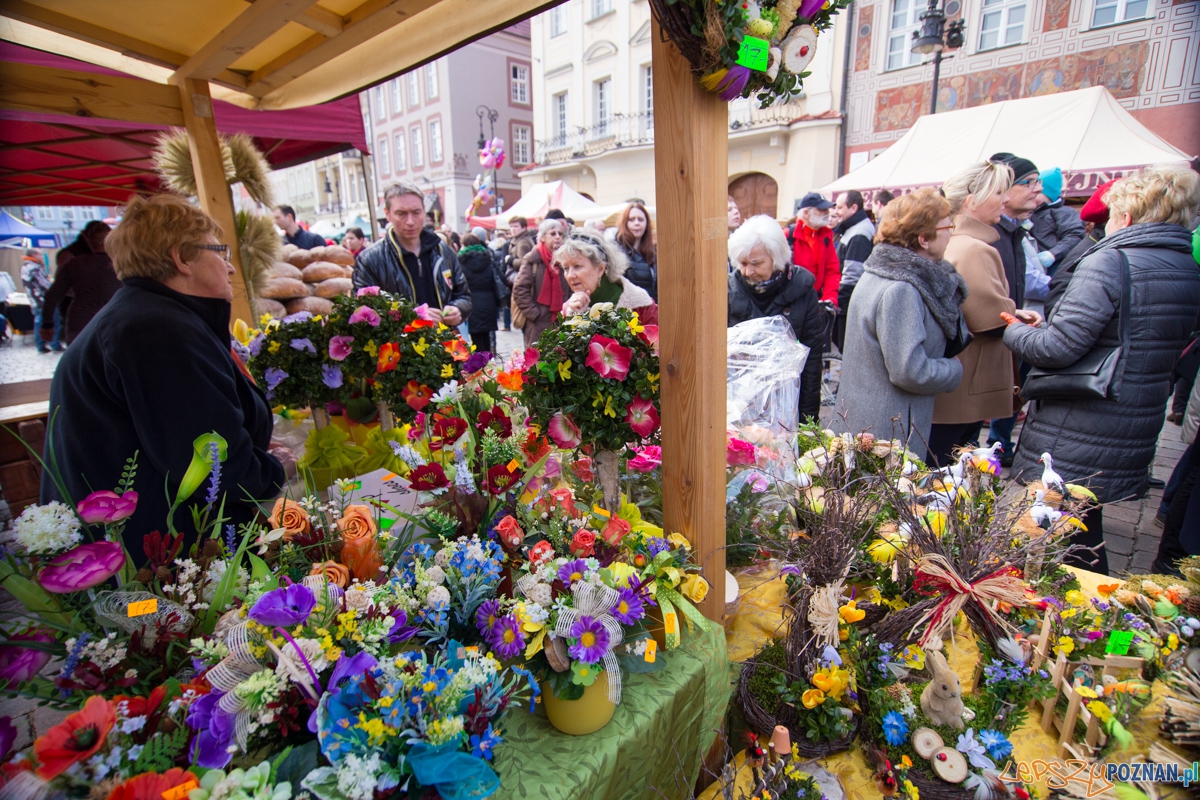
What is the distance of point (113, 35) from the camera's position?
2262mm

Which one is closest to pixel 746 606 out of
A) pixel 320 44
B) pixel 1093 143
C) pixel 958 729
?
pixel 958 729

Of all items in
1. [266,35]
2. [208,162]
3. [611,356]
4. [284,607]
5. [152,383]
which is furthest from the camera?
[208,162]

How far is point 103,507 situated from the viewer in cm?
86

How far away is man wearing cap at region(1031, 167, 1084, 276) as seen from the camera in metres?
4.54

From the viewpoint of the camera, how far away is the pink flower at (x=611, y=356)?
1.31 meters

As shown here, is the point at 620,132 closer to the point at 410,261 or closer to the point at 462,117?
the point at 462,117

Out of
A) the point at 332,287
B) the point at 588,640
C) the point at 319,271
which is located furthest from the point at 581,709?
the point at 319,271

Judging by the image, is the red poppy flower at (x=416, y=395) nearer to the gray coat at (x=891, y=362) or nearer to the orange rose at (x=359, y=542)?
the orange rose at (x=359, y=542)

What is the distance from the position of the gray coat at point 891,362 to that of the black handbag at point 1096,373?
1.21ft

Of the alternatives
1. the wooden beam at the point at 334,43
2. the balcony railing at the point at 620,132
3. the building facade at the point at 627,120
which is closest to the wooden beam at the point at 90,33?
the wooden beam at the point at 334,43

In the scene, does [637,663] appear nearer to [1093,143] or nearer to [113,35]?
[113,35]

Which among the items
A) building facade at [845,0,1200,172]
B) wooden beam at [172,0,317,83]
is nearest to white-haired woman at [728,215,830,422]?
wooden beam at [172,0,317,83]

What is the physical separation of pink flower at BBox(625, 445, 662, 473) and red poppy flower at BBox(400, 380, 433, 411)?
865 mm

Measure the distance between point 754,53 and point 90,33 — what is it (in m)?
2.65
